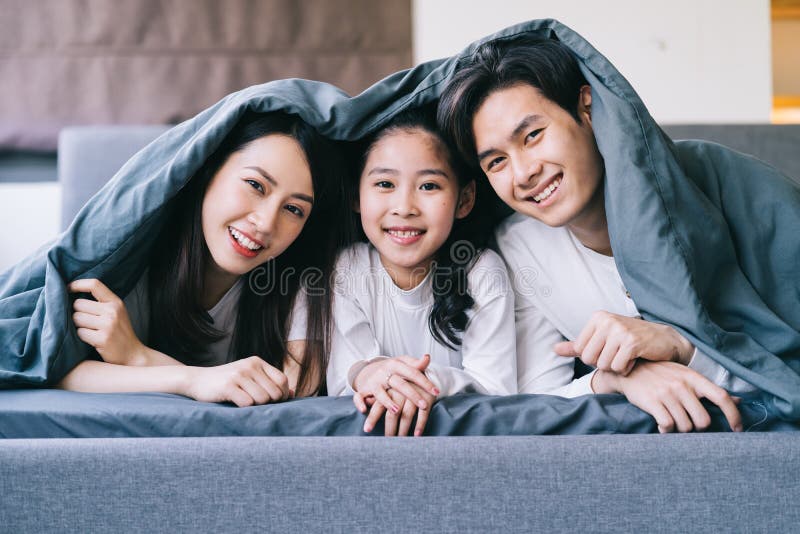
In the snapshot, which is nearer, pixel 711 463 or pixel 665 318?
pixel 711 463

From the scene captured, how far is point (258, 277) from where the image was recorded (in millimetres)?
1278

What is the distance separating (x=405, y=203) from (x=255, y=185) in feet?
0.85

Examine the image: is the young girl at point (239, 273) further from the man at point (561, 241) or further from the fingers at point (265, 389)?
the man at point (561, 241)

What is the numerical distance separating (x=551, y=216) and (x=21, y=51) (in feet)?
6.31

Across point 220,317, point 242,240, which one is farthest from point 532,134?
point 220,317

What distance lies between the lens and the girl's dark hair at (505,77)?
107 centimetres

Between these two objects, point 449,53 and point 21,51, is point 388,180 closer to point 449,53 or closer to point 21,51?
point 449,53

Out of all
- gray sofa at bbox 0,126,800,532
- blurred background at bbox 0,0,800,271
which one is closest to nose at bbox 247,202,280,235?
gray sofa at bbox 0,126,800,532

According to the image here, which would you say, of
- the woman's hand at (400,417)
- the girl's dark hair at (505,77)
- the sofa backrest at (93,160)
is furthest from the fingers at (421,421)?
the sofa backrest at (93,160)

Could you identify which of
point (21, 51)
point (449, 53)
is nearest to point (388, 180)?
point (449, 53)

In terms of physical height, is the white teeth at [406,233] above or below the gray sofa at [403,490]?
above

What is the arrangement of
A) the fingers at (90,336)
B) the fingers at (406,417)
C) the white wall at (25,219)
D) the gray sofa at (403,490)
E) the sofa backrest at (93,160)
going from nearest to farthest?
1. the gray sofa at (403,490)
2. the fingers at (406,417)
3. the fingers at (90,336)
4. the sofa backrest at (93,160)
5. the white wall at (25,219)

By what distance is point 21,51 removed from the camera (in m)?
2.14

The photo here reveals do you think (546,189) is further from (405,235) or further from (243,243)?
(243,243)
